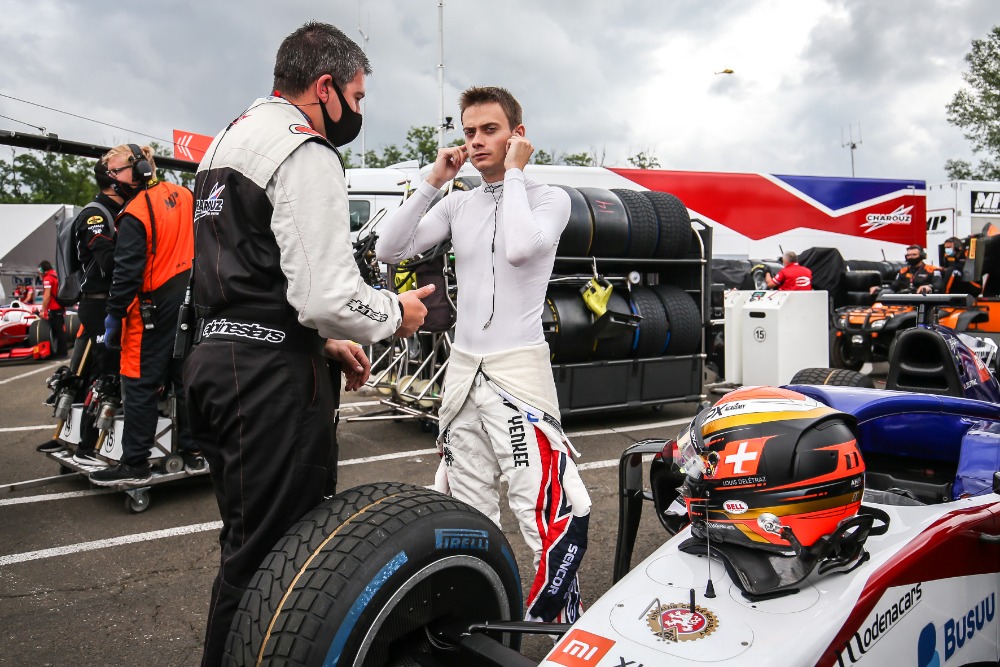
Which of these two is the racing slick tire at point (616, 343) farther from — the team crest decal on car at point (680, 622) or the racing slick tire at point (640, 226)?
the team crest decal on car at point (680, 622)

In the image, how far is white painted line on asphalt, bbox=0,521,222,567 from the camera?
3.95 m

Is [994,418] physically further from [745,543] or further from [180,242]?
[180,242]

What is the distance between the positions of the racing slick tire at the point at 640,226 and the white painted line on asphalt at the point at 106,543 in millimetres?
4190

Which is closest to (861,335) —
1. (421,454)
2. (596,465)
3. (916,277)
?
(916,277)

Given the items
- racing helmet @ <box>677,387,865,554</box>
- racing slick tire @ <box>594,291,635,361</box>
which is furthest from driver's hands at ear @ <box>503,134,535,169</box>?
racing slick tire @ <box>594,291,635,361</box>

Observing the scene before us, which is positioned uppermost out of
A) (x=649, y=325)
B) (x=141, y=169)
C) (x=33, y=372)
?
(x=141, y=169)

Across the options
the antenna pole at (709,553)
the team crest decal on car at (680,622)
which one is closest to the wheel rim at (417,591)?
the team crest decal on car at (680,622)

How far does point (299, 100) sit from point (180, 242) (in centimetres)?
304

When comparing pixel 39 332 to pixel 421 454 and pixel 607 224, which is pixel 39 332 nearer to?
pixel 421 454

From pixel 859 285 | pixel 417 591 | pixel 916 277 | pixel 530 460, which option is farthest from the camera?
pixel 859 285

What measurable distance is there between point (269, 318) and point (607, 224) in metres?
4.96

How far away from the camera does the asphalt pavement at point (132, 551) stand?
3016 mm

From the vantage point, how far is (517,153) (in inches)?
102

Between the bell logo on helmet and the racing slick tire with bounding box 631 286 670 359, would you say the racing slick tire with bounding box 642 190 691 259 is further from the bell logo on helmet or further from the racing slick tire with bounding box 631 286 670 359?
the bell logo on helmet
